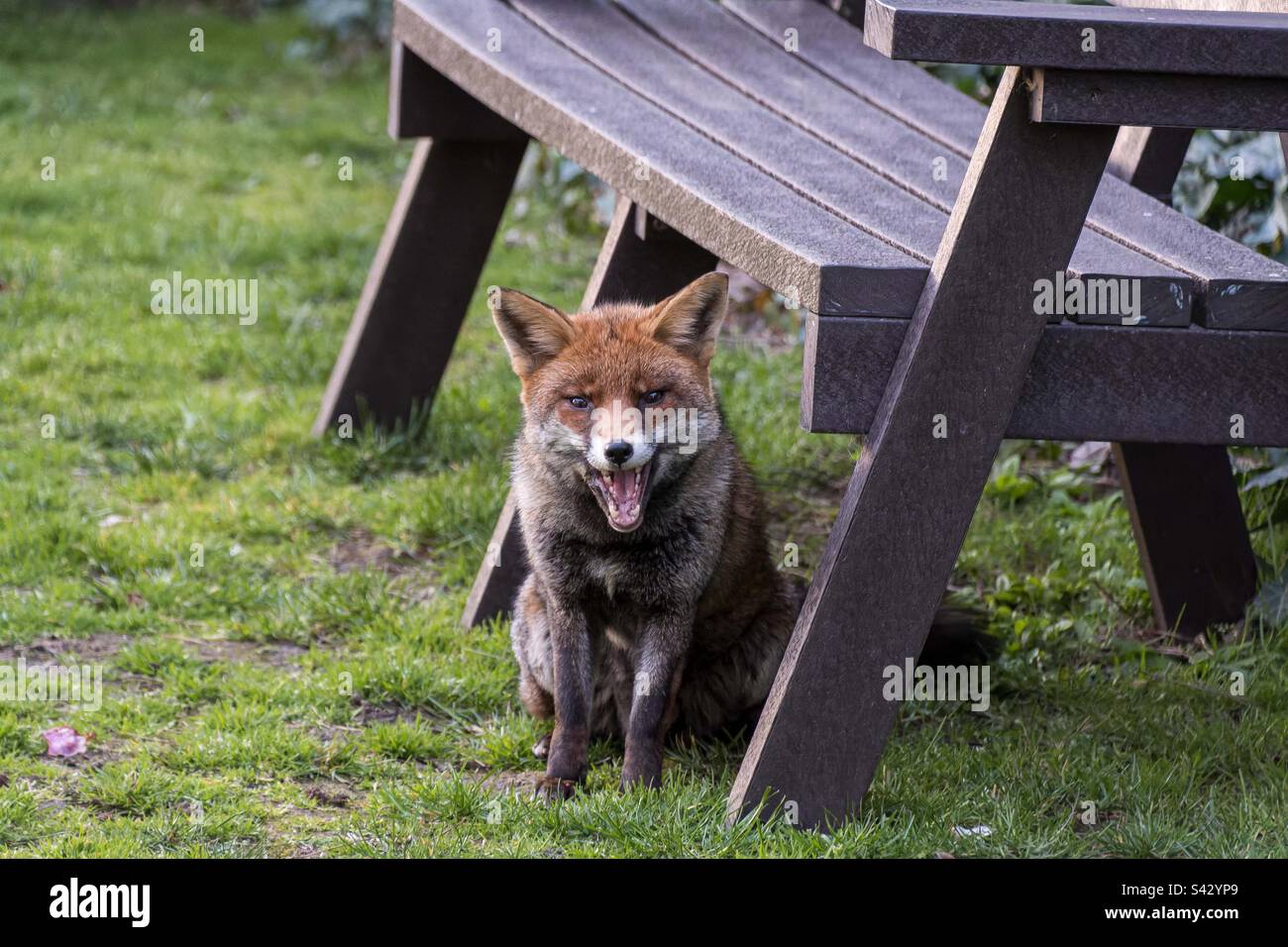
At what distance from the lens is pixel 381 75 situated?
37.4 ft

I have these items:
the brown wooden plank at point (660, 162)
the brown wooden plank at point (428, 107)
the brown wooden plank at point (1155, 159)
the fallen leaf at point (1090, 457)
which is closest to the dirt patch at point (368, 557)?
the brown wooden plank at point (428, 107)

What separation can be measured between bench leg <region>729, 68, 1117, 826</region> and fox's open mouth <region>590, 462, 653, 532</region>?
45 cm

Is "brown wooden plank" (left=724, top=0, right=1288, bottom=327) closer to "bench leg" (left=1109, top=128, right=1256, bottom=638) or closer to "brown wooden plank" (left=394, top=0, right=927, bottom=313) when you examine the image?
"bench leg" (left=1109, top=128, right=1256, bottom=638)

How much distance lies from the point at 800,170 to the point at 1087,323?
0.85 meters

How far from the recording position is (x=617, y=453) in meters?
3.22

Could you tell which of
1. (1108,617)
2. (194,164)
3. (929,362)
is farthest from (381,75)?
(929,362)

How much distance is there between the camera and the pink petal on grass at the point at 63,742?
354 cm

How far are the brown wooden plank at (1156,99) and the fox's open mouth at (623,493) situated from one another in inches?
44.4

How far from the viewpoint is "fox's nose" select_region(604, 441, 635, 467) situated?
3.22 metres

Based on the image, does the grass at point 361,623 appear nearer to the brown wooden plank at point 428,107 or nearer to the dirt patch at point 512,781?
the dirt patch at point 512,781

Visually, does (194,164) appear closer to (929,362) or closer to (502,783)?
(502,783)

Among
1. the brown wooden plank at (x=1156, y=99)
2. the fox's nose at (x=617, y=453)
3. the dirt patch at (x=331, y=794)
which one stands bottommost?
the dirt patch at (x=331, y=794)

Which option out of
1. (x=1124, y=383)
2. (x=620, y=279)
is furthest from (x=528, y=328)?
(x=1124, y=383)

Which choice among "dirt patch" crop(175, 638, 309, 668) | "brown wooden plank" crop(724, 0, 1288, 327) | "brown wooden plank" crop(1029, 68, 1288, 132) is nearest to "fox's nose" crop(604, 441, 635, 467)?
"brown wooden plank" crop(1029, 68, 1288, 132)
